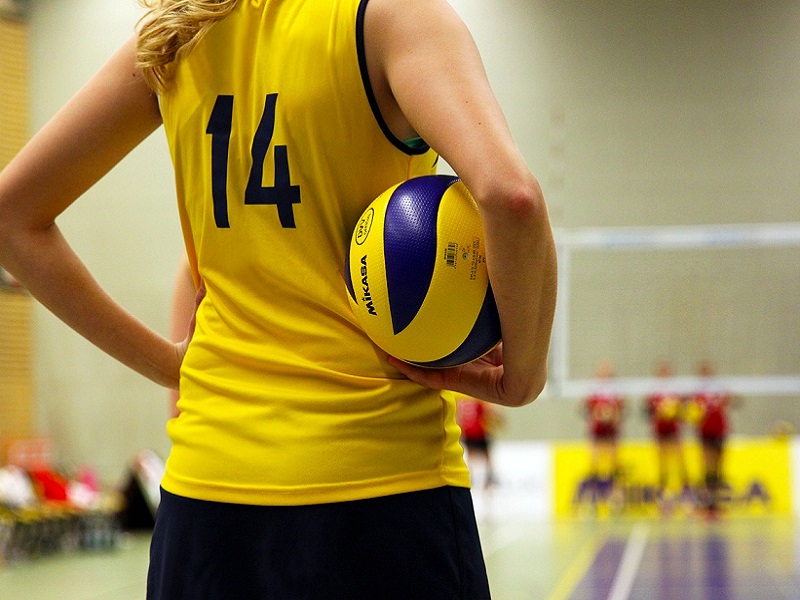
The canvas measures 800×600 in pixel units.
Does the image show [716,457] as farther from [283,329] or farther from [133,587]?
[283,329]

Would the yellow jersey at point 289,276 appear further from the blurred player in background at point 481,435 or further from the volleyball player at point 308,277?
the blurred player in background at point 481,435

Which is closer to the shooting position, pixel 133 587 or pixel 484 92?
pixel 484 92

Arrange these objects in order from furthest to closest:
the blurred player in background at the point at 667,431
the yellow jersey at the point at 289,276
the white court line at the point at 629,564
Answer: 1. the blurred player in background at the point at 667,431
2. the white court line at the point at 629,564
3. the yellow jersey at the point at 289,276

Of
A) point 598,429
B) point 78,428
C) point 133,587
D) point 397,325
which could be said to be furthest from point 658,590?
point 78,428

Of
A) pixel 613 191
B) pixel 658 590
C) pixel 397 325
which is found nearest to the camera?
pixel 397 325

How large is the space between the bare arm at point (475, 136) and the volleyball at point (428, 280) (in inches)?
2.2

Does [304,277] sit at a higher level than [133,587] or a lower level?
higher

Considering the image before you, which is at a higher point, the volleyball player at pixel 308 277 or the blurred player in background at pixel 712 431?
the volleyball player at pixel 308 277

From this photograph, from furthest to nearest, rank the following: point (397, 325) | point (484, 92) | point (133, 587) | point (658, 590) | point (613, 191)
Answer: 1. point (613, 191)
2. point (133, 587)
3. point (658, 590)
4. point (397, 325)
5. point (484, 92)

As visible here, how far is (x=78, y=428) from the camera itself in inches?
550

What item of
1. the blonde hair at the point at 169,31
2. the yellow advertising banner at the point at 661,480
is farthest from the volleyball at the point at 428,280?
the yellow advertising banner at the point at 661,480

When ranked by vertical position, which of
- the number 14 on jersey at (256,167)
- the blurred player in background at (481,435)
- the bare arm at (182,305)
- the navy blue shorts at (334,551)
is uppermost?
the number 14 on jersey at (256,167)

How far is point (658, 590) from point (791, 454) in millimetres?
7071

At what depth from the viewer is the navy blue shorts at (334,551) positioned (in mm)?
1123
